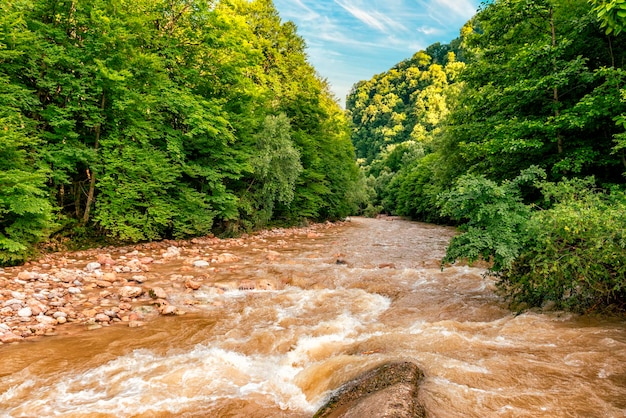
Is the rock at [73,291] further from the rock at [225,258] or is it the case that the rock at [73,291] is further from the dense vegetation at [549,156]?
the dense vegetation at [549,156]

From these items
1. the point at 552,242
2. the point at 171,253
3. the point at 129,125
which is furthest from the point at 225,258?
the point at 552,242

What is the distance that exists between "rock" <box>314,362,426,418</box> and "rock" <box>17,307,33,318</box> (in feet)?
19.5

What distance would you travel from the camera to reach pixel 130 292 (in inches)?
302

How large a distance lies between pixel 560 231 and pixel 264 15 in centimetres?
2695

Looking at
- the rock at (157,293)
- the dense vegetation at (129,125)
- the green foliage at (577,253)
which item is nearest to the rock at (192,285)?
the rock at (157,293)

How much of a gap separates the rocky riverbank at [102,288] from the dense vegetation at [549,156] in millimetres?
5850

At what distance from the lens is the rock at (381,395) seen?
3.01 metres

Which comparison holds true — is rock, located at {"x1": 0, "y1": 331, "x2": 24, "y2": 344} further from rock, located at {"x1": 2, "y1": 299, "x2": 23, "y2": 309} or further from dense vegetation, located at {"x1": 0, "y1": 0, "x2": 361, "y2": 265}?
dense vegetation, located at {"x1": 0, "y1": 0, "x2": 361, "y2": 265}

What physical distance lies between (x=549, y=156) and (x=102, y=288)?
1307 centimetres

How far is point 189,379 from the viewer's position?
14.6 ft

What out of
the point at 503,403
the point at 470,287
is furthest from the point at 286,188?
the point at 503,403

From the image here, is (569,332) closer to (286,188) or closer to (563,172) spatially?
(563,172)

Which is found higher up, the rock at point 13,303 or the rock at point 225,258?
the rock at point 13,303

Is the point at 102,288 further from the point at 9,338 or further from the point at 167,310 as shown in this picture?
the point at 9,338
